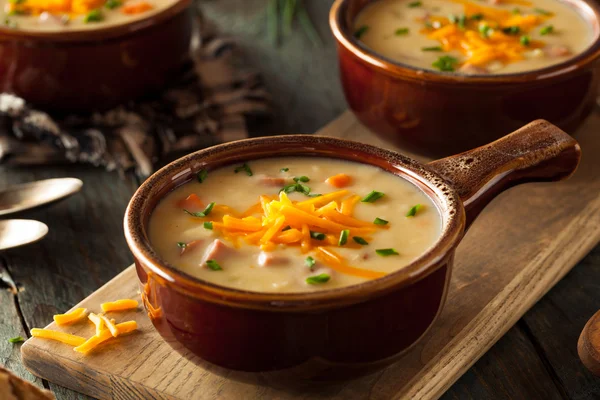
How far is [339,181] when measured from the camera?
1977 mm

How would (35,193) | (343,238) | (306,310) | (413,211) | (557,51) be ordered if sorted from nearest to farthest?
(306,310), (343,238), (413,211), (35,193), (557,51)

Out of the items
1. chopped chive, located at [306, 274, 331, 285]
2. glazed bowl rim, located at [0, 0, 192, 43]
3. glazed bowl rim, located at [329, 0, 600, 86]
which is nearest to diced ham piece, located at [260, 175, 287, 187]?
chopped chive, located at [306, 274, 331, 285]

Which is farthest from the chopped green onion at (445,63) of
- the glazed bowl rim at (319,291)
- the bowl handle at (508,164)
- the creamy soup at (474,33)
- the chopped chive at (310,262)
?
the chopped chive at (310,262)

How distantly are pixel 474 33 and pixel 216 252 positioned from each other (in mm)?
1367

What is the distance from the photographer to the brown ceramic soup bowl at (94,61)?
109 inches

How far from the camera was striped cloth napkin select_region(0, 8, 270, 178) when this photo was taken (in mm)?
2863

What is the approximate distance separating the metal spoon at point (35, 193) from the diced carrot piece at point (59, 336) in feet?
1.98

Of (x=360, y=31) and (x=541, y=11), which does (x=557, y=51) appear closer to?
(x=541, y=11)

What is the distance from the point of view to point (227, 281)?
5.46 ft

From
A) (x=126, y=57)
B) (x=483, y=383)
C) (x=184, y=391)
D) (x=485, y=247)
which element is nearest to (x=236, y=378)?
(x=184, y=391)

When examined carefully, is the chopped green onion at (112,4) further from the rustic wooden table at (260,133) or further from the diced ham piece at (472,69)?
the diced ham piece at (472,69)

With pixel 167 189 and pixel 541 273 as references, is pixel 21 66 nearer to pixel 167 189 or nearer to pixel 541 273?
pixel 167 189

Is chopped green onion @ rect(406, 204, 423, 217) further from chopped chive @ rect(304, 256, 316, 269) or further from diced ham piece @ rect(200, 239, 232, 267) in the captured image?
diced ham piece @ rect(200, 239, 232, 267)

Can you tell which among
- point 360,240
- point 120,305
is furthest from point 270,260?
point 120,305
